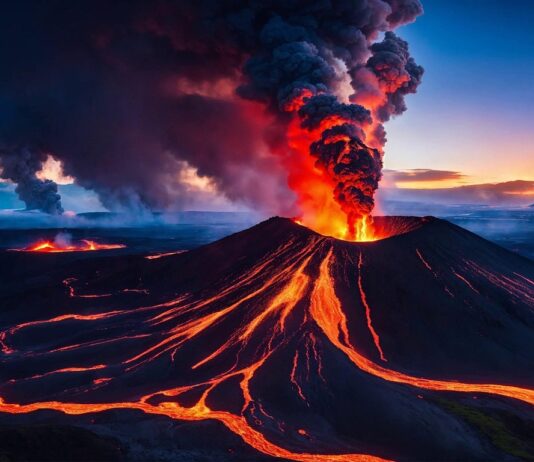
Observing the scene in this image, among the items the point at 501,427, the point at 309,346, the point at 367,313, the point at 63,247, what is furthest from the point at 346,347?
the point at 63,247

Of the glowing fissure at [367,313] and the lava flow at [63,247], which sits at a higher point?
the lava flow at [63,247]

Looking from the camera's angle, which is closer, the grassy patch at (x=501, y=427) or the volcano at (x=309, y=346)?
the grassy patch at (x=501, y=427)

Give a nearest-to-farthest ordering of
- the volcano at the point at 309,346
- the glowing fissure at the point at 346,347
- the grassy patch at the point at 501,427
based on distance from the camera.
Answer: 1. the grassy patch at the point at 501,427
2. the volcano at the point at 309,346
3. the glowing fissure at the point at 346,347

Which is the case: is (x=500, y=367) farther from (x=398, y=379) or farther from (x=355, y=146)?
(x=355, y=146)

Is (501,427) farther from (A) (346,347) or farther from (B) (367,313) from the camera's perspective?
(B) (367,313)

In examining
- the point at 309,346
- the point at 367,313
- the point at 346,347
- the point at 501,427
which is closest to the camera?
the point at 501,427

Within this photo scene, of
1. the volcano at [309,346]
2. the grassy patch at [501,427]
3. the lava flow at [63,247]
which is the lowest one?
the grassy patch at [501,427]

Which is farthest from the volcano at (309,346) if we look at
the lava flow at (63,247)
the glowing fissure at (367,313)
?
the lava flow at (63,247)

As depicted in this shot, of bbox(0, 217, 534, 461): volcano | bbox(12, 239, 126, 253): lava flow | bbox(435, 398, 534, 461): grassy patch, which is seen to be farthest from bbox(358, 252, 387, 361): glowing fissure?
bbox(12, 239, 126, 253): lava flow

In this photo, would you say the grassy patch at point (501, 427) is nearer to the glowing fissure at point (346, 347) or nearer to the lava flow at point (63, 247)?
the glowing fissure at point (346, 347)
